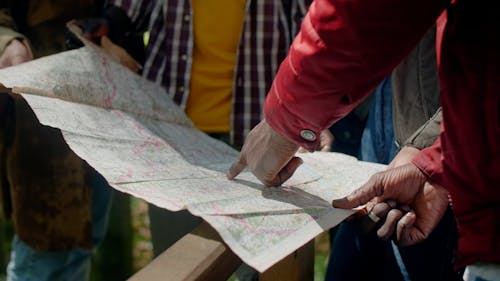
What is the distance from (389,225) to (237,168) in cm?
31

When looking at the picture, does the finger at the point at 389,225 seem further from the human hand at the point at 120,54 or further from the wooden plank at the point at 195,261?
the human hand at the point at 120,54

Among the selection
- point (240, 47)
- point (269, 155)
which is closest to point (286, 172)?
point (269, 155)

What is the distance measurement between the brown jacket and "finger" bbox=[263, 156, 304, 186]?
892 millimetres

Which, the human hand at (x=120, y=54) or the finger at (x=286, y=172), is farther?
the human hand at (x=120, y=54)

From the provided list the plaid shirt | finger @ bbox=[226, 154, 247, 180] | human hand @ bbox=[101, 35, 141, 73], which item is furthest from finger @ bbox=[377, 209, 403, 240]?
human hand @ bbox=[101, 35, 141, 73]

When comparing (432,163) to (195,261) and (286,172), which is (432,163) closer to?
(286,172)

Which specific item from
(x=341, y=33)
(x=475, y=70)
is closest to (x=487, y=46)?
(x=475, y=70)

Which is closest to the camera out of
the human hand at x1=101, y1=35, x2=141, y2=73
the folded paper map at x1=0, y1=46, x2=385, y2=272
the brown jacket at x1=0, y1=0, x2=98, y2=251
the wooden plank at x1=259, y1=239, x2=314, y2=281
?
the folded paper map at x1=0, y1=46, x2=385, y2=272

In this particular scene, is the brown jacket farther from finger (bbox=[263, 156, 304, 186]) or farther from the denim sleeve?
the denim sleeve

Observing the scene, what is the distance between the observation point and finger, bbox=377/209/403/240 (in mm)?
950

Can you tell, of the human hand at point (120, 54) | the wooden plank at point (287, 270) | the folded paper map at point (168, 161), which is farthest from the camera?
the human hand at point (120, 54)

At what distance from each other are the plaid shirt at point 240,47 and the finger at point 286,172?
1.87 feet

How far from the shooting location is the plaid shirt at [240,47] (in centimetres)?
163

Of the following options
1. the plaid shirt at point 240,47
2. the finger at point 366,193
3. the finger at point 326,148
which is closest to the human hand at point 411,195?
the finger at point 366,193
